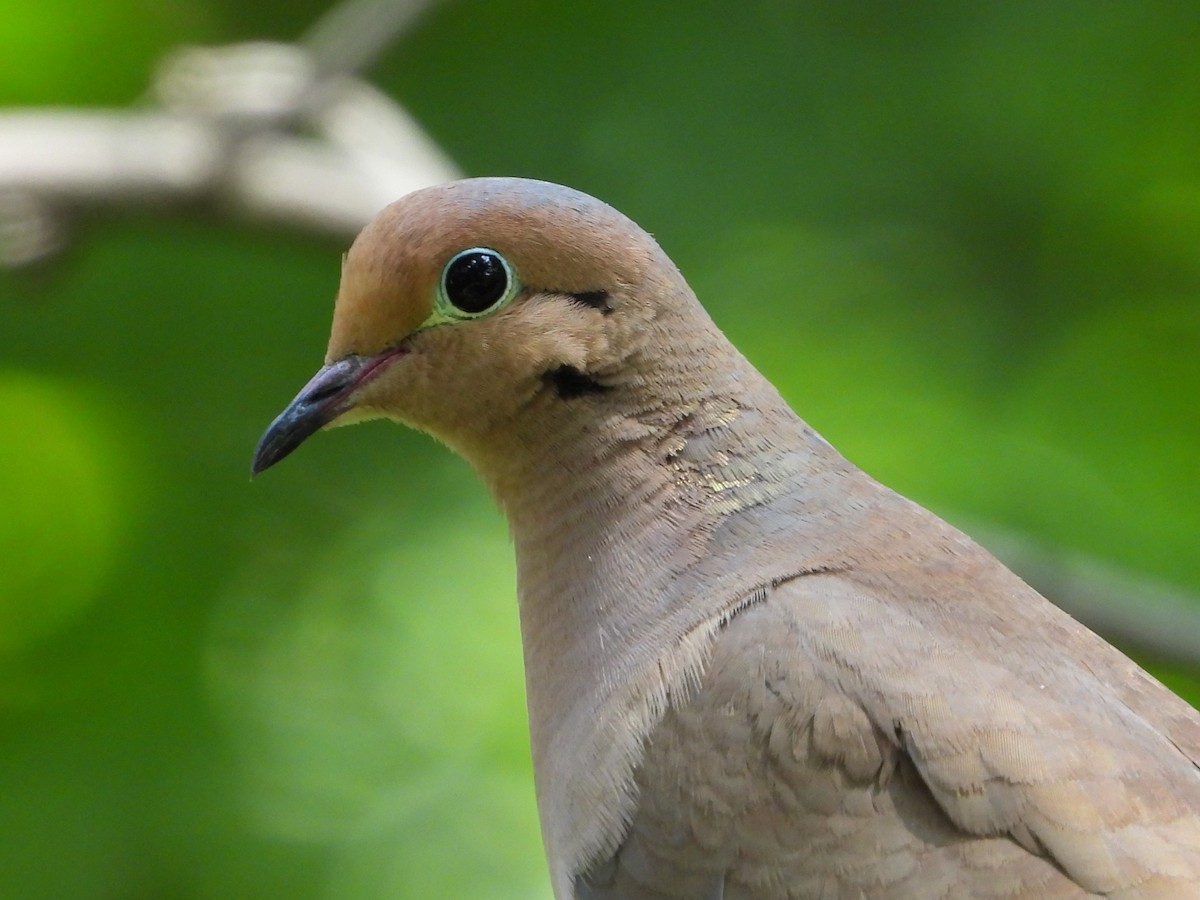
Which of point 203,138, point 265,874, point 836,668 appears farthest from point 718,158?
point 836,668

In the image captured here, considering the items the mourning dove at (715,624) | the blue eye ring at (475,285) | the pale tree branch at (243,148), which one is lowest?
the mourning dove at (715,624)

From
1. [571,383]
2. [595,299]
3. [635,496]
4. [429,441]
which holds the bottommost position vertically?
[429,441]

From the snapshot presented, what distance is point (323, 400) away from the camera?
1.92 meters

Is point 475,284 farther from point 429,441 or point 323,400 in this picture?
point 429,441

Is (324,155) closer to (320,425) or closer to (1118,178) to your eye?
(320,425)

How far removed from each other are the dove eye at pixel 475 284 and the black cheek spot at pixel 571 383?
111 mm

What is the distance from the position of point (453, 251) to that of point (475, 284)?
0.06 m

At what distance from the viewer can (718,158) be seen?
14.4 ft

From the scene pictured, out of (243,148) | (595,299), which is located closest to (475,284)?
(595,299)

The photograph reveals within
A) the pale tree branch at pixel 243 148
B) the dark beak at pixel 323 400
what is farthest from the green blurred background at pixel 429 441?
the dark beak at pixel 323 400

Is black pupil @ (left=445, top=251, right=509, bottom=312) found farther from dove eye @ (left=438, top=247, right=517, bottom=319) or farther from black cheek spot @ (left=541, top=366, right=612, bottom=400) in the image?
black cheek spot @ (left=541, top=366, right=612, bottom=400)

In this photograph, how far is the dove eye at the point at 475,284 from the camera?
6.15 feet

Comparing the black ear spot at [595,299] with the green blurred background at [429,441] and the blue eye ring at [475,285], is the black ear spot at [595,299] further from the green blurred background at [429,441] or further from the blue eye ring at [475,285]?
the green blurred background at [429,441]

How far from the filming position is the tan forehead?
6.06 feet
